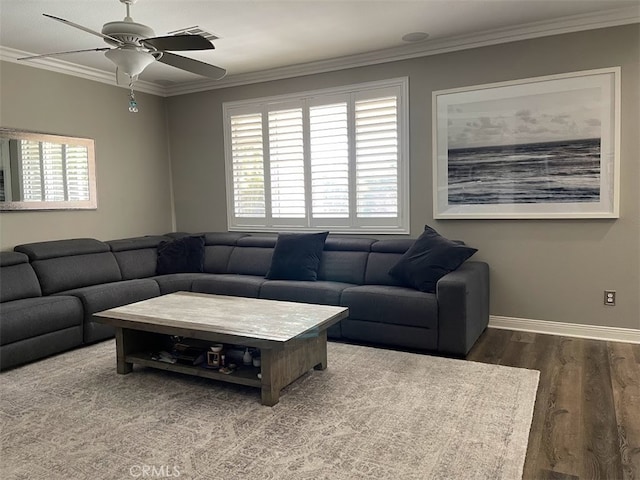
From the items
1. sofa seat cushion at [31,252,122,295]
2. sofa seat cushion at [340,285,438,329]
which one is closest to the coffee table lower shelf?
sofa seat cushion at [340,285,438,329]

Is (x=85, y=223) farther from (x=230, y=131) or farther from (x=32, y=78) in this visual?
(x=230, y=131)

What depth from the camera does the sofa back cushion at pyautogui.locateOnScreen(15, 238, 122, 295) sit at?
Answer: 13.9 feet

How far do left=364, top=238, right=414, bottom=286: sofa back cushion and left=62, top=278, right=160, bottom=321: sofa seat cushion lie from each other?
6.78 feet

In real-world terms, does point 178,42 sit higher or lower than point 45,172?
higher

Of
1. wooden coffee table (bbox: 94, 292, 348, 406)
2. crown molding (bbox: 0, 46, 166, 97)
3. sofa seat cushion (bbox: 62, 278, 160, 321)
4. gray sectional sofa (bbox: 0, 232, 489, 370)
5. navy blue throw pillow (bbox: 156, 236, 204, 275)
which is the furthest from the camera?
navy blue throw pillow (bbox: 156, 236, 204, 275)

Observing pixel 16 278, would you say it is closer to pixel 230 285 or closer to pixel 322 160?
pixel 230 285

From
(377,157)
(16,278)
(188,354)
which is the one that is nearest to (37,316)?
(16,278)

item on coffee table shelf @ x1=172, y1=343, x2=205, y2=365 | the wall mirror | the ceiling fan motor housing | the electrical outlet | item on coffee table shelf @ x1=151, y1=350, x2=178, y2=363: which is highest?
the ceiling fan motor housing

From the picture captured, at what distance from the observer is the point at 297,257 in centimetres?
460

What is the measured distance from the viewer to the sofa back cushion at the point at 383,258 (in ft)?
14.4

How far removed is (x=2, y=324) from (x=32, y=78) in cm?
249

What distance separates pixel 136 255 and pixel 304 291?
80.2 inches

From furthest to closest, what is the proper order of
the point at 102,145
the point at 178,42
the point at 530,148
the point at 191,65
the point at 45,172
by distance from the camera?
the point at 102,145 → the point at 45,172 → the point at 530,148 → the point at 191,65 → the point at 178,42

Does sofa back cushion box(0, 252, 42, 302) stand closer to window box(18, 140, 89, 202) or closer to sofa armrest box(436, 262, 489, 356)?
window box(18, 140, 89, 202)
